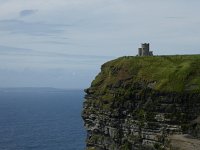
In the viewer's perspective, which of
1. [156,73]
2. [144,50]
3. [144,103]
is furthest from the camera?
[144,50]

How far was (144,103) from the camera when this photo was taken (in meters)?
46.4

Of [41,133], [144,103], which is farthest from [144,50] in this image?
[41,133]

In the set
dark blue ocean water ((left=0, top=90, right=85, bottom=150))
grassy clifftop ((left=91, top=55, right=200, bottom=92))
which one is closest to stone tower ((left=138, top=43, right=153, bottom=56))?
grassy clifftop ((left=91, top=55, right=200, bottom=92))

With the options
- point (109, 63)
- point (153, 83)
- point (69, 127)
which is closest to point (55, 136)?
point (69, 127)

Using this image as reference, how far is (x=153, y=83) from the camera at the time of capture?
47125mm

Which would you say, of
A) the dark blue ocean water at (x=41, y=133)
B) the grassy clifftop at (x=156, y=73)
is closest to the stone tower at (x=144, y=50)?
the grassy clifftop at (x=156, y=73)

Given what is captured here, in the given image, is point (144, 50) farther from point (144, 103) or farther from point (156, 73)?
point (144, 103)

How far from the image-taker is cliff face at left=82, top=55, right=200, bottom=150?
141ft

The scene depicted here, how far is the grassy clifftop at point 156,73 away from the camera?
149 ft

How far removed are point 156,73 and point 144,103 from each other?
3.97 metres

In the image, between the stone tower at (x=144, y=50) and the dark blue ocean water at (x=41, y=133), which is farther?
the dark blue ocean water at (x=41, y=133)

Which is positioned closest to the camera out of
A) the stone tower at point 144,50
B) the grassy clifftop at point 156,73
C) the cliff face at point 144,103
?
the cliff face at point 144,103

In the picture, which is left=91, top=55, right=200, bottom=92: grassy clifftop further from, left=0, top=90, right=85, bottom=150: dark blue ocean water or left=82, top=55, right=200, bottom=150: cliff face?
left=0, top=90, right=85, bottom=150: dark blue ocean water

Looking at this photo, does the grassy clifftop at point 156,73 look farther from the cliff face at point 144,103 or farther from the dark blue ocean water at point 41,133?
the dark blue ocean water at point 41,133
